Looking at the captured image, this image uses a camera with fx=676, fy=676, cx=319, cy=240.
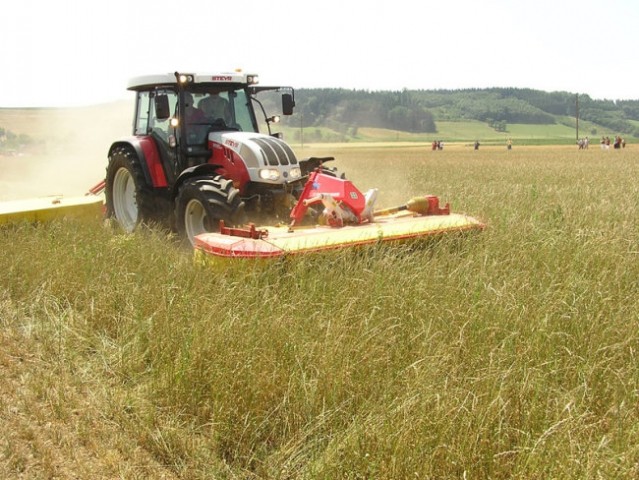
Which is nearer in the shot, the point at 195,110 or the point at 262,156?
the point at 262,156

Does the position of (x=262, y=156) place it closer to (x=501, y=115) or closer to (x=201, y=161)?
(x=201, y=161)

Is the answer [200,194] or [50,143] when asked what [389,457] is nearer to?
[200,194]

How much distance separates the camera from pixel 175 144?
795cm

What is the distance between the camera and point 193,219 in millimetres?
7508

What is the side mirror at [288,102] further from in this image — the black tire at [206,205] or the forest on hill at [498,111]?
the forest on hill at [498,111]

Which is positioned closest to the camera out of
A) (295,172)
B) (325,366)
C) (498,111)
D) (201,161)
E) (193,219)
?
(325,366)

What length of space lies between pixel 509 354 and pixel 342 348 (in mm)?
918

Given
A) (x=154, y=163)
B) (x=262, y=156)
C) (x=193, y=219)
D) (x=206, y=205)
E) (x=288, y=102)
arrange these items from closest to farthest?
(x=206, y=205) < (x=262, y=156) < (x=193, y=219) < (x=154, y=163) < (x=288, y=102)

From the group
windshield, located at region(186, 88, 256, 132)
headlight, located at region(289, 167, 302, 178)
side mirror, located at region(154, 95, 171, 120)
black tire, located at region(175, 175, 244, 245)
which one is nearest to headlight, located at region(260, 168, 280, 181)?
headlight, located at region(289, 167, 302, 178)

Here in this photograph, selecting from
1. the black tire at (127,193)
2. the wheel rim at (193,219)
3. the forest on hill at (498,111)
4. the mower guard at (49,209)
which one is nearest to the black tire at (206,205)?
the wheel rim at (193,219)

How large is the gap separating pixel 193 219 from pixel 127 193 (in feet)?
6.87

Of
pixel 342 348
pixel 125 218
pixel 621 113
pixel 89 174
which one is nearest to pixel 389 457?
pixel 342 348

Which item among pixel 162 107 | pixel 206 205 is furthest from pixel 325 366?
pixel 162 107

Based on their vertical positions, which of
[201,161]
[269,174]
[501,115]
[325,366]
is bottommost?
[325,366]
